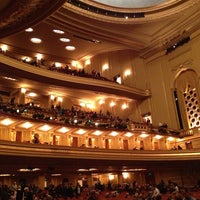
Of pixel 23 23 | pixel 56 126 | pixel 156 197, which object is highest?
pixel 56 126

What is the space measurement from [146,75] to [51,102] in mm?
7335

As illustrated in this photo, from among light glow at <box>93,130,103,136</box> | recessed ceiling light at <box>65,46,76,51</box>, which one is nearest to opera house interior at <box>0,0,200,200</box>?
recessed ceiling light at <box>65,46,76,51</box>

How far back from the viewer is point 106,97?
68.2ft

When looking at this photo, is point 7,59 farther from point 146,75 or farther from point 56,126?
point 146,75

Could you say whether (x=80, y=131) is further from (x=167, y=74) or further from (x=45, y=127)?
(x=167, y=74)

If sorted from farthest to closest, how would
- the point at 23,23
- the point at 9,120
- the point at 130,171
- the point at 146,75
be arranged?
the point at 146,75 < the point at 130,171 < the point at 9,120 < the point at 23,23

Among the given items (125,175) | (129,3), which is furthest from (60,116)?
(129,3)

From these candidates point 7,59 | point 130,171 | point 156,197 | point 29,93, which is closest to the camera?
point 156,197

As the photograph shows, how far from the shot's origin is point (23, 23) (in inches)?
167


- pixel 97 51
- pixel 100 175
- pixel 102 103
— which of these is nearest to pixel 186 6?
pixel 97 51

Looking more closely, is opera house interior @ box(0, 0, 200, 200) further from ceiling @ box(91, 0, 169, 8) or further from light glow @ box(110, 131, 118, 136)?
light glow @ box(110, 131, 118, 136)

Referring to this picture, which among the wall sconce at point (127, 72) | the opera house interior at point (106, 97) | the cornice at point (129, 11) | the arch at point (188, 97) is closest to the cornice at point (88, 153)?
the opera house interior at point (106, 97)

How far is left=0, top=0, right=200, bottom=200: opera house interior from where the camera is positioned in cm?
1379

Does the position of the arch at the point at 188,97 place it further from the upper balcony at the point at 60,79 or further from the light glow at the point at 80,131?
the light glow at the point at 80,131
